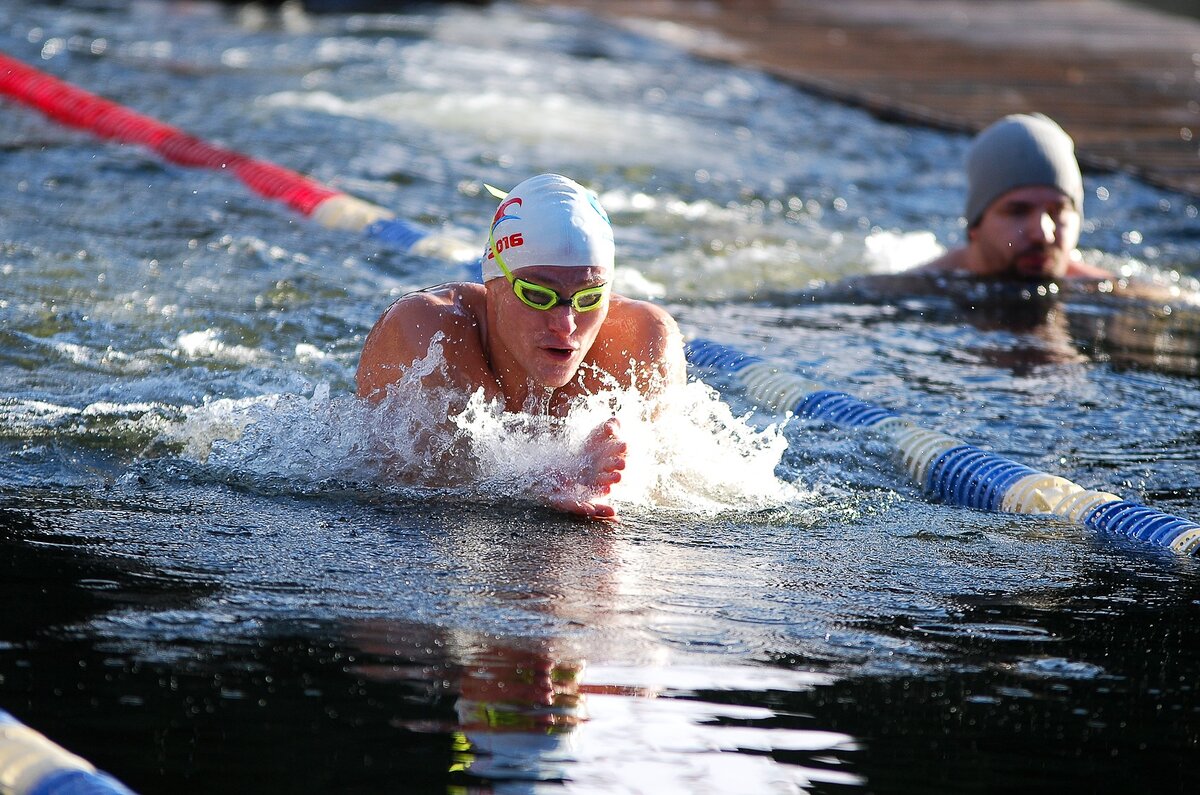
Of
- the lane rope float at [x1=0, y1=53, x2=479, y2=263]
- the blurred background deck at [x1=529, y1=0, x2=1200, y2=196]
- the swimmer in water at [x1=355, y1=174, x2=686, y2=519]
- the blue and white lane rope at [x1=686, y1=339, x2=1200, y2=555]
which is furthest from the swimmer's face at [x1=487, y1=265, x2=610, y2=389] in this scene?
the blurred background deck at [x1=529, y1=0, x2=1200, y2=196]

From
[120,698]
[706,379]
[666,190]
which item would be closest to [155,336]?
[706,379]

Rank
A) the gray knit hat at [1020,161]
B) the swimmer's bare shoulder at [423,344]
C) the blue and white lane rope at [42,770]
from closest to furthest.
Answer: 1. the blue and white lane rope at [42,770]
2. the swimmer's bare shoulder at [423,344]
3. the gray knit hat at [1020,161]

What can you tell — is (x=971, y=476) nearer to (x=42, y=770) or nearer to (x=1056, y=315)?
(x=1056, y=315)

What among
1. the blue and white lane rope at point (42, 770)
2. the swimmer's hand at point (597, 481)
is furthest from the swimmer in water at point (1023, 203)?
the blue and white lane rope at point (42, 770)

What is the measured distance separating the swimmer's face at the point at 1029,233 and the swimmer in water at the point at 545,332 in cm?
311

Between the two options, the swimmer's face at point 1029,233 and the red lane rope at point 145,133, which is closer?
the swimmer's face at point 1029,233

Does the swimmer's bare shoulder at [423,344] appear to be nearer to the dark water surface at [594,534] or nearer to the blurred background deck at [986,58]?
the dark water surface at [594,534]

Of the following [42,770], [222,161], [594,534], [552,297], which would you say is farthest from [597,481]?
[222,161]

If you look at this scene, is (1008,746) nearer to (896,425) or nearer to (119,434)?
(896,425)

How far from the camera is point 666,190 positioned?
8570 millimetres

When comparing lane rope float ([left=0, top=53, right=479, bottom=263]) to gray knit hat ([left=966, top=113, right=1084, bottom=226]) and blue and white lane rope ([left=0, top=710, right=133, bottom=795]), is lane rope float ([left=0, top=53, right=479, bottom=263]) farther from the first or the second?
blue and white lane rope ([left=0, top=710, right=133, bottom=795])

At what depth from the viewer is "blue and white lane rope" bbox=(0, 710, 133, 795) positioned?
7.30 feet

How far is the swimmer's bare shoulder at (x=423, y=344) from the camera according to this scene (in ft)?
13.2

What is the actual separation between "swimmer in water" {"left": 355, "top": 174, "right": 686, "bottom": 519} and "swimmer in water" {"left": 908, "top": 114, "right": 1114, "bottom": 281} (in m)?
3.06
